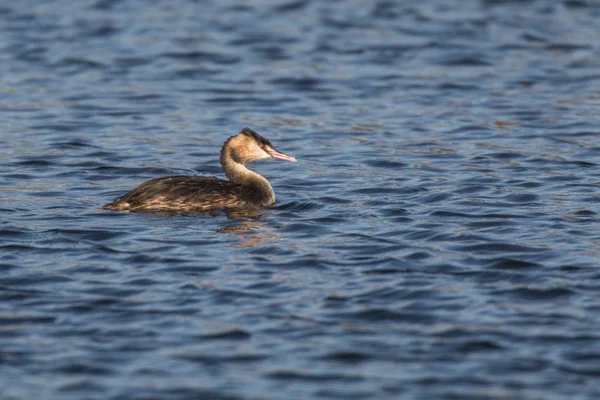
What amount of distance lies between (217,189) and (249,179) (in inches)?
26.5

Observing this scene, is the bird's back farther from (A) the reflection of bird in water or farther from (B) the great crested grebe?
(A) the reflection of bird in water

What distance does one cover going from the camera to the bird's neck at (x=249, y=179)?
13.1 meters

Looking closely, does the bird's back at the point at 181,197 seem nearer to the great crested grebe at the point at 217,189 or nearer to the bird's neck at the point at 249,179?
the great crested grebe at the point at 217,189

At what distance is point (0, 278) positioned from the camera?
10125mm

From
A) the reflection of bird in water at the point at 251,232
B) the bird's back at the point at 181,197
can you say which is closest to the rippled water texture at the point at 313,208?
the reflection of bird in water at the point at 251,232

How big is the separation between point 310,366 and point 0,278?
3.17m

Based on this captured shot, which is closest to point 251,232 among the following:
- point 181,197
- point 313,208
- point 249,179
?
point 181,197

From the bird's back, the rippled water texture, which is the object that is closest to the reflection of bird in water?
the rippled water texture

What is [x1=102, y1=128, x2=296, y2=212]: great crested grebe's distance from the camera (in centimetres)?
1242

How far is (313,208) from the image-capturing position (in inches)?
510

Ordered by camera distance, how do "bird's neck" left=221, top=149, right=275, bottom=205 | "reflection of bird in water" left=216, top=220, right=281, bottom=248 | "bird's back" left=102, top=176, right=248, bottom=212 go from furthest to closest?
"bird's neck" left=221, top=149, right=275, bottom=205 → "bird's back" left=102, top=176, right=248, bottom=212 → "reflection of bird in water" left=216, top=220, right=281, bottom=248

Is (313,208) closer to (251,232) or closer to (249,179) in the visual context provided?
(249,179)

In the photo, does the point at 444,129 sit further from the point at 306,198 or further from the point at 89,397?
the point at 89,397

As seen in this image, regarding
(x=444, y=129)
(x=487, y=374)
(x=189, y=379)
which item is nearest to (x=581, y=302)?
(x=487, y=374)
